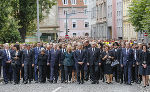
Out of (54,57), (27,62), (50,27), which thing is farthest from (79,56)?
(50,27)

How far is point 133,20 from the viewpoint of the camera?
4584cm

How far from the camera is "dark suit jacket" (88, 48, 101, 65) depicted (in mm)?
24411

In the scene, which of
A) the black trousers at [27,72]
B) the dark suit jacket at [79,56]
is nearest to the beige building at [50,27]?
the black trousers at [27,72]

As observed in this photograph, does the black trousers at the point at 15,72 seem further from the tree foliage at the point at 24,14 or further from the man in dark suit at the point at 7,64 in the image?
the tree foliage at the point at 24,14

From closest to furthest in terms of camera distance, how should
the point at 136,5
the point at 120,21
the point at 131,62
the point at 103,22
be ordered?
the point at 131,62 → the point at 136,5 → the point at 120,21 → the point at 103,22

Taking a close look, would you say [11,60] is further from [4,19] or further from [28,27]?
[28,27]

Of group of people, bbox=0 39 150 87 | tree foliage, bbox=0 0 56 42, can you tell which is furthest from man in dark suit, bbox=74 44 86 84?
tree foliage, bbox=0 0 56 42

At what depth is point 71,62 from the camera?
24969mm

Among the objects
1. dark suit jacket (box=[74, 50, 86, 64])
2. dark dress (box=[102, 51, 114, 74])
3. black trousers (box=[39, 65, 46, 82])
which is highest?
dark suit jacket (box=[74, 50, 86, 64])

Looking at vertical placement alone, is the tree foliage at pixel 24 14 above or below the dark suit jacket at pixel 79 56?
above

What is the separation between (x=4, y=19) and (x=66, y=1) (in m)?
98.8

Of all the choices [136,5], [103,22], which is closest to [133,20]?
[136,5]

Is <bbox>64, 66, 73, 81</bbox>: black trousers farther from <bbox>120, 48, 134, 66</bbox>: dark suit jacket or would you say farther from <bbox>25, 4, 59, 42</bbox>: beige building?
<bbox>25, 4, 59, 42</bbox>: beige building

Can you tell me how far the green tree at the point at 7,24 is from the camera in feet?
112
